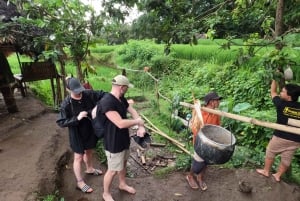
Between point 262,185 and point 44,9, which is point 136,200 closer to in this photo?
point 262,185

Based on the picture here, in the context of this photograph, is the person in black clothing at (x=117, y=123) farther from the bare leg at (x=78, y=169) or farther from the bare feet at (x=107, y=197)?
the bare leg at (x=78, y=169)

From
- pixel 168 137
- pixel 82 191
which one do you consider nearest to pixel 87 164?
pixel 82 191

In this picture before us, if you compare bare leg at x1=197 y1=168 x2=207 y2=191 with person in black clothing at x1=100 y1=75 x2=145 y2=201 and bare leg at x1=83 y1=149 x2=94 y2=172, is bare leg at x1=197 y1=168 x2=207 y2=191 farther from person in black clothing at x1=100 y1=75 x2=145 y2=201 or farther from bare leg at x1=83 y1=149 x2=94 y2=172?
bare leg at x1=83 y1=149 x2=94 y2=172

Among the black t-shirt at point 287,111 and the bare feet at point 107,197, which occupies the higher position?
the black t-shirt at point 287,111

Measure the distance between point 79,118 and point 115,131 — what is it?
A: 52 cm

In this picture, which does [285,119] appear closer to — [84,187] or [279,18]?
[279,18]

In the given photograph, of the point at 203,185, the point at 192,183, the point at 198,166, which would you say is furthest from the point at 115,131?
the point at 203,185

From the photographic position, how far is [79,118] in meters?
3.82

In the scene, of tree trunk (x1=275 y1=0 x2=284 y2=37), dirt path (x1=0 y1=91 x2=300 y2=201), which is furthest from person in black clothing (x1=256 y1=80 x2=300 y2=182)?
tree trunk (x1=275 y1=0 x2=284 y2=37)

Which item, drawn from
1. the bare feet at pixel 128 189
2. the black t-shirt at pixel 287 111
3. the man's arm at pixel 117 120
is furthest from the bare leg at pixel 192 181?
the man's arm at pixel 117 120

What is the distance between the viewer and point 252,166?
15.9ft

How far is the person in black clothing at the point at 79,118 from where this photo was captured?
3.94 meters

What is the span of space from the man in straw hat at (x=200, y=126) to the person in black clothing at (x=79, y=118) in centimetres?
149

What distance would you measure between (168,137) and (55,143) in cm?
265
